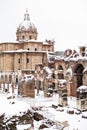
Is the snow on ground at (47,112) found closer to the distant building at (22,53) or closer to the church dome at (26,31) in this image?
the distant building at (22,53)

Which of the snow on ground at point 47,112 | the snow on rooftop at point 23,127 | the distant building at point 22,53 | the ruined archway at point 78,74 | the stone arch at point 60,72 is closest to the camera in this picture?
the snow on rooftop at point 23,127

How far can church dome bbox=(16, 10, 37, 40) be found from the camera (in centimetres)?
4169

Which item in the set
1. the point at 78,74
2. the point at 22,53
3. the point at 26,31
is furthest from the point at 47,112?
the point at 26,31

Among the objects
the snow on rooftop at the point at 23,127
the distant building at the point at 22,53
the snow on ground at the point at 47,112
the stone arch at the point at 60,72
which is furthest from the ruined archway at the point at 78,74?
the snow on rooftop at the point at 23,127

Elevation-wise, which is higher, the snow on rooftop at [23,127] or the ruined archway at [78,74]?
the ruined archway at [78,74]

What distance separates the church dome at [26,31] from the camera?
41.7 meters

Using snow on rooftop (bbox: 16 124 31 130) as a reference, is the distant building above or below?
above

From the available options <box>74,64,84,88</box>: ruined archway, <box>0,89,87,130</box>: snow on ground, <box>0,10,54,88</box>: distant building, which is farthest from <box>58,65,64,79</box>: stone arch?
<box>0,89,87,130</box>: snow on ground

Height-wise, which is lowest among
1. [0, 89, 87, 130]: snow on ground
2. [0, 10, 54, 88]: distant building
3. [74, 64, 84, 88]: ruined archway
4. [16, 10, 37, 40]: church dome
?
[0, 89, 87, 130]: snow on ground

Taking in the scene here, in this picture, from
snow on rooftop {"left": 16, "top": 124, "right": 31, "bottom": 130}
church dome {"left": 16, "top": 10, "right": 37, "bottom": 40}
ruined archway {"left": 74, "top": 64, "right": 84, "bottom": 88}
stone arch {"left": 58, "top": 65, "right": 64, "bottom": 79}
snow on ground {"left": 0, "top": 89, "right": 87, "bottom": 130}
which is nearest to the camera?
snow on rooftop {"left": 16, "top": 124, "right": 31, "bottom": 130}

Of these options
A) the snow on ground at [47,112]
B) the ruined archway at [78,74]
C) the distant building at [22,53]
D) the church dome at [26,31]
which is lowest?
the snow on ground at [47,112]

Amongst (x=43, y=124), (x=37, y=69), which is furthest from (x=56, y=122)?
(x=37, y=69)

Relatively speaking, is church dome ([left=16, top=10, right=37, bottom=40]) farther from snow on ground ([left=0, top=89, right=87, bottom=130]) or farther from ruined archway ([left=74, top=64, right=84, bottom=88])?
snow on ground ([left=0, top=89, right=87, bottom=130])

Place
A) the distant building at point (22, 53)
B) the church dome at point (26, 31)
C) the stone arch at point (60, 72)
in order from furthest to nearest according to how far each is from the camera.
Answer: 1. the church dome at point (26, 31)
2. the distant building at point (22, 53)
3. the stone arch at point (60, 72)
